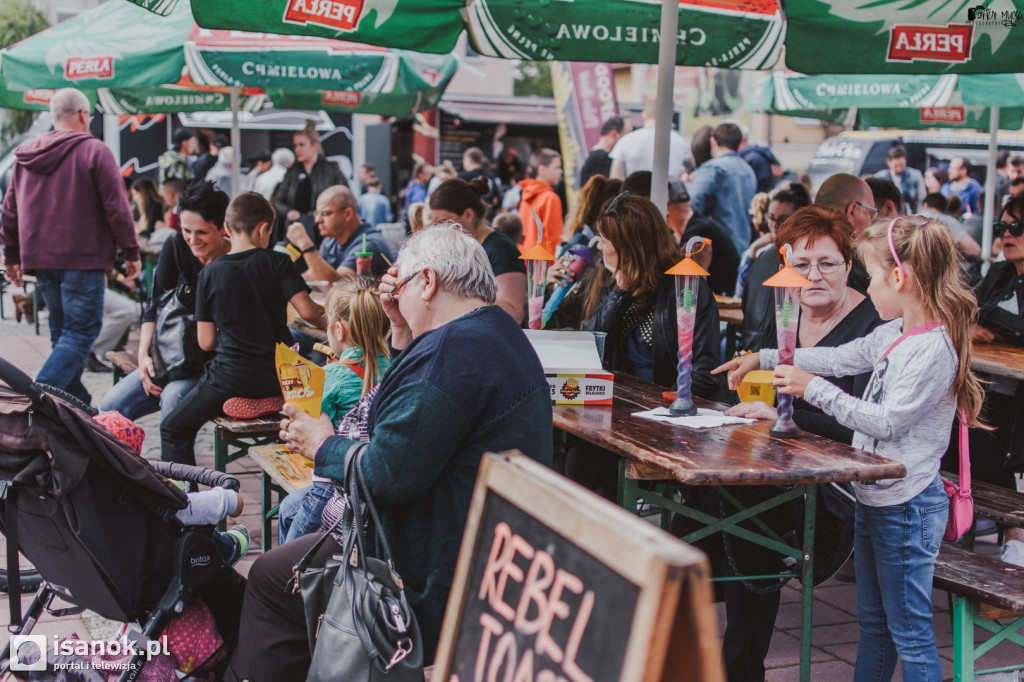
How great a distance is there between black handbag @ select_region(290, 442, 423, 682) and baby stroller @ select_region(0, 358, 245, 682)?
69 cm

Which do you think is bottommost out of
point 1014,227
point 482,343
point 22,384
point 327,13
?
point 22,384

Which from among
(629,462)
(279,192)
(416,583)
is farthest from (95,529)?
(279,192)

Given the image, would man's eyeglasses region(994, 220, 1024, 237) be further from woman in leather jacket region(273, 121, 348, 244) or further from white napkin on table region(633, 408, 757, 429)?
woman in leather jacket region(273, 121, 348, 244)

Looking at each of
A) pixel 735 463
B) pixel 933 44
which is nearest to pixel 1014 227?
pixel 933 44

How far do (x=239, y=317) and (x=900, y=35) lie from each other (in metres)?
3.36

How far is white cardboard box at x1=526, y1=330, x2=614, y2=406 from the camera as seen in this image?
3.56 metres

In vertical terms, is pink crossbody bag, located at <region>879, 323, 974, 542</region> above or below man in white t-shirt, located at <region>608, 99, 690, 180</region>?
below

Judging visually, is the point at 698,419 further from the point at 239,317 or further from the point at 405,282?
the point at 239,317

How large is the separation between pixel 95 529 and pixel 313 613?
0.76m

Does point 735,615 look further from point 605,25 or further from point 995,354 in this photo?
point 605,25

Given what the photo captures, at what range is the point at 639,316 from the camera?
4.23 metres

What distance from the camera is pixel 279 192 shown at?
10.1m

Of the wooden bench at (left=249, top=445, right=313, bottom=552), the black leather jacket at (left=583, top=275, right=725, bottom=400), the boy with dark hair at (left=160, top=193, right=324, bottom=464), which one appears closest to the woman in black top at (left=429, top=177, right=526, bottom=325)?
the black leather jacket at (left=583, top=275, right=725, bottom=400)

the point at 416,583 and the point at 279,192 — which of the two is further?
the point at 279,192
